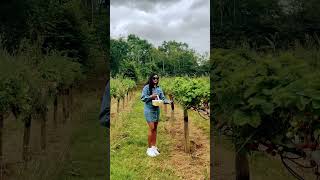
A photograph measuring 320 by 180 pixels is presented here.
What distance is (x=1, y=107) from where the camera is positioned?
6668 mm

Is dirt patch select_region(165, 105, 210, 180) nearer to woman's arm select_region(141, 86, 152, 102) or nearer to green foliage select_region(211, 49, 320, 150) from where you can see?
woman's arm select_region(141, 86, 152, 102)

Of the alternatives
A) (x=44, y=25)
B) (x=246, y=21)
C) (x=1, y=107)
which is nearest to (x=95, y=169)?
(x=1, y=107)

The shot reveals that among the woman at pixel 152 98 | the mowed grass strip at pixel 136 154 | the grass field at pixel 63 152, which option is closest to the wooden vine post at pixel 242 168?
the grass field at pixel 63 152

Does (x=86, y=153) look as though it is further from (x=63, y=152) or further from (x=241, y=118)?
(x=241, y=118)

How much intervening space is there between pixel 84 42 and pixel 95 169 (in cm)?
2145

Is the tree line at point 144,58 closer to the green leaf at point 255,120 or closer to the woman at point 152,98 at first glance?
the woman at point 152,98

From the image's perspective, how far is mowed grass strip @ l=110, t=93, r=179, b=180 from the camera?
29.9 ft

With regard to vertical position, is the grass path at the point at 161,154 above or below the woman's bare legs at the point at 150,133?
below

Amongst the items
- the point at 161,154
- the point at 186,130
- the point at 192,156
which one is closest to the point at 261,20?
the point at 186,130

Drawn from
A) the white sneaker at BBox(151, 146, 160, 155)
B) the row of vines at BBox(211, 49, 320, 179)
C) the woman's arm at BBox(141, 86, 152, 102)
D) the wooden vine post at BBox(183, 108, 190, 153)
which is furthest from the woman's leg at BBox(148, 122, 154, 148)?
the row of vines at BBox(211, 49, 320, 179)

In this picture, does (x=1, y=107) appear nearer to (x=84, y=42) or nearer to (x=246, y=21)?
(x=84, y=42)

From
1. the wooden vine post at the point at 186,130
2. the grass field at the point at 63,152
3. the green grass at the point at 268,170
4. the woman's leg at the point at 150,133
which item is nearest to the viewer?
the grass field at the point at 63,152

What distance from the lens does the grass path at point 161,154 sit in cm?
922

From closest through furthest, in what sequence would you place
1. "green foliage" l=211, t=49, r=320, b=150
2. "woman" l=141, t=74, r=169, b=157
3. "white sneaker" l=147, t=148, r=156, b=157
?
1. "green foliage" l=211, t=49, r=320, b=150
2. "woman" l=141, t=74, r=169, b=157
3. "white sneaker" l=147, t=148, r=156, b=157
